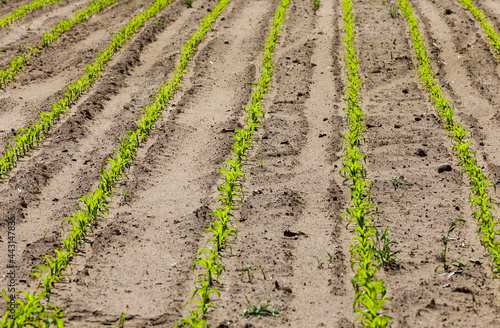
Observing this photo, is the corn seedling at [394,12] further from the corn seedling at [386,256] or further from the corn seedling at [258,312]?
the corn seedling at [258,312]

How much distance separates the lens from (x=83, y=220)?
5.01 metres

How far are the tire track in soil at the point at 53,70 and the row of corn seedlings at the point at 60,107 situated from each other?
0.24 m

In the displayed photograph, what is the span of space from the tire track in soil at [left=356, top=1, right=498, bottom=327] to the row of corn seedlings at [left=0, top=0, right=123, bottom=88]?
5.91 metres

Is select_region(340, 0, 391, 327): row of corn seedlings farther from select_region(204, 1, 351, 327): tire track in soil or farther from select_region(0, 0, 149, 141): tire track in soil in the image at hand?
select_region(0, 0, 149, 141): tire track in soil

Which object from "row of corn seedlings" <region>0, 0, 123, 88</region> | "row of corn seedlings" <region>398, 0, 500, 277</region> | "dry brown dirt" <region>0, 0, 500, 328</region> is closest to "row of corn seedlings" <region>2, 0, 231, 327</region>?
"dry brown dirt" <region>0, 0, 500, 328</region>

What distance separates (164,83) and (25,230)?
4.30m

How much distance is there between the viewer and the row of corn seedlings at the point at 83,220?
3.88 metres

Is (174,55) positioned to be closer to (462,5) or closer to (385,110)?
(385,110)

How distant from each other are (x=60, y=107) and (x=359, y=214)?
497cm

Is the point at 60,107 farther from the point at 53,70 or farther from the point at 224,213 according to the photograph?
the point at 224,213

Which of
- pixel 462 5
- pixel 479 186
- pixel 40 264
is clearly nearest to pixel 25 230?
pixel 40 264

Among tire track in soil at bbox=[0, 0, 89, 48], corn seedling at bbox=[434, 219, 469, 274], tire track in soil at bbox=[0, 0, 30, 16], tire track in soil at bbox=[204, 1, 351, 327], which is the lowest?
tire track in soil at bbox=[0, 0, 30, 16]

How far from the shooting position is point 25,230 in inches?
208

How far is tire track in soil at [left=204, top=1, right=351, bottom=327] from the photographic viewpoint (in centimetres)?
417
